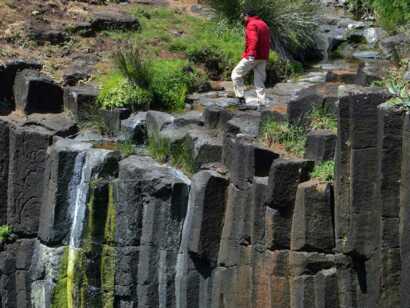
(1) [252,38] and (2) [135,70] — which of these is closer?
(1) [252,38]

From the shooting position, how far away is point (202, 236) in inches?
544

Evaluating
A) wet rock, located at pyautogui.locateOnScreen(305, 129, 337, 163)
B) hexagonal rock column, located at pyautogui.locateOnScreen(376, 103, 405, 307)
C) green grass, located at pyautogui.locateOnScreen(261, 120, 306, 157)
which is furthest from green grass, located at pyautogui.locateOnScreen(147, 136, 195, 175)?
→ hexagonal rock column, located at pyautogui.locateOnScreen(376, 103, 405, 307)

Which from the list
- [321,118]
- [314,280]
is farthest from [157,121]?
[314,280]

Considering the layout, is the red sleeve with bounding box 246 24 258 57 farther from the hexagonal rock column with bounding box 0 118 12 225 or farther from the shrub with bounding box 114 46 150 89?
the hexagonal rock column with bounding box 0 118 12 225

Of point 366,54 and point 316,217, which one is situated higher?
point 366,54

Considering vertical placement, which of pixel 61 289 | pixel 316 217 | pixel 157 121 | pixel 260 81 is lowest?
pixel 61 289

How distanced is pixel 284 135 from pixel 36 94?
17.5 feet

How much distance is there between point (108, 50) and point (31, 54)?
1704 millimetres

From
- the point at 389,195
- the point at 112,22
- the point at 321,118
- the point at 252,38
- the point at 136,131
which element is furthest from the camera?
the point at 112,22

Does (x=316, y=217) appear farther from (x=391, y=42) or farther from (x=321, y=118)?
(x=391, y=42)

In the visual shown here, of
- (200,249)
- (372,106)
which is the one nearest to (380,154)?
(372,106)

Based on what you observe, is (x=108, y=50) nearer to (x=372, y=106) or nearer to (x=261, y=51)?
(x=261, y=51)

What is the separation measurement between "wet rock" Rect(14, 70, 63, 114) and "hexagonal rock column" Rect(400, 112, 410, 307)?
8311 mm

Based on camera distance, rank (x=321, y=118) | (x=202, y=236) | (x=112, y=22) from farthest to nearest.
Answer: (x=112, y=22) < (x=321, y=118) < (x=202, y=236)
